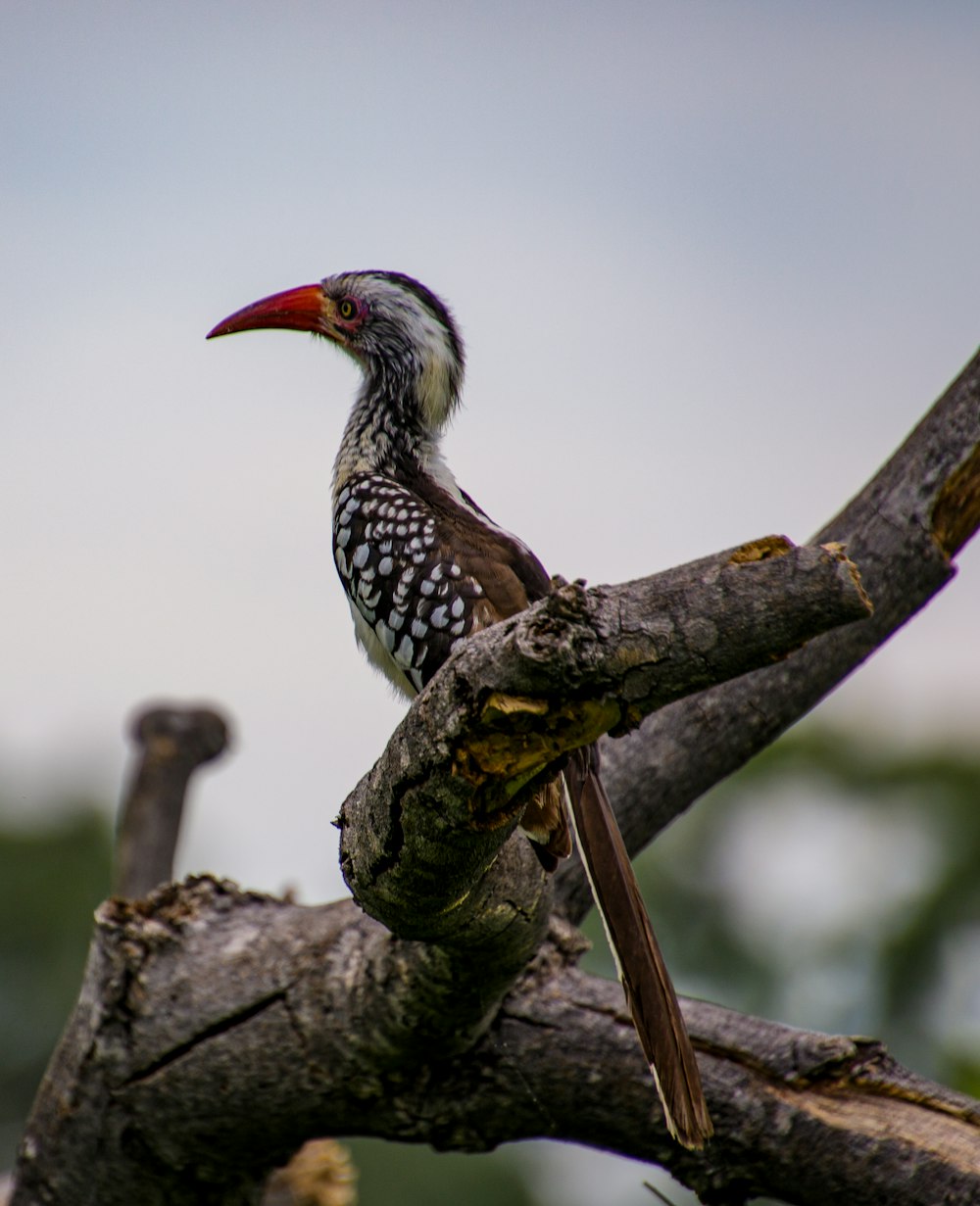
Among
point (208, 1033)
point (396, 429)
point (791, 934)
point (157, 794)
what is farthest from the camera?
point (791, 934)

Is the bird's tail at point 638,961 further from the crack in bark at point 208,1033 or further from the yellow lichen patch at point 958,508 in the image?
the yellow lichen patch at point 958,508

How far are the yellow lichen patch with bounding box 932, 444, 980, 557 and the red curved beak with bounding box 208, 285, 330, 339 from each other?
8.51 feet

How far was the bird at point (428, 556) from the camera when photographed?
139 inches

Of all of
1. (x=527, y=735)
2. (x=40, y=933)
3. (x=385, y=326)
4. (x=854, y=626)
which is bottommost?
(x=527, y=735)

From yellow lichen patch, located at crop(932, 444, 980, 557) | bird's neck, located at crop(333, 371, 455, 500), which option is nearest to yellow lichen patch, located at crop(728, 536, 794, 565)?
yellow lichen patch, located at crop(932, 444, 980, 557)

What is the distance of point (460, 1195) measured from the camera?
543 inches

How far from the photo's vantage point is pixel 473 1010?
3785mm

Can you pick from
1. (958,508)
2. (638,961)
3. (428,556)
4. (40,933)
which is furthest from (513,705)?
(40,933)

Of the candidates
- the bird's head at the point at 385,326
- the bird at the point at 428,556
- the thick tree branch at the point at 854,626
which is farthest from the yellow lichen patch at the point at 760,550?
the bird's head at the point at 385,326

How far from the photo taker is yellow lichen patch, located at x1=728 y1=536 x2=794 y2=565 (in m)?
2.28

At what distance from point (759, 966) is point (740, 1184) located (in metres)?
9.80

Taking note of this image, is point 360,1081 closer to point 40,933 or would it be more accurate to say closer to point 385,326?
point 385,326

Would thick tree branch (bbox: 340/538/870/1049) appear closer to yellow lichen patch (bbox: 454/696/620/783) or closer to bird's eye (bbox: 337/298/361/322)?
yellow lichen patch (bbox: 454/696/620/783)

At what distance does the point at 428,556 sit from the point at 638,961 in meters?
1.41
